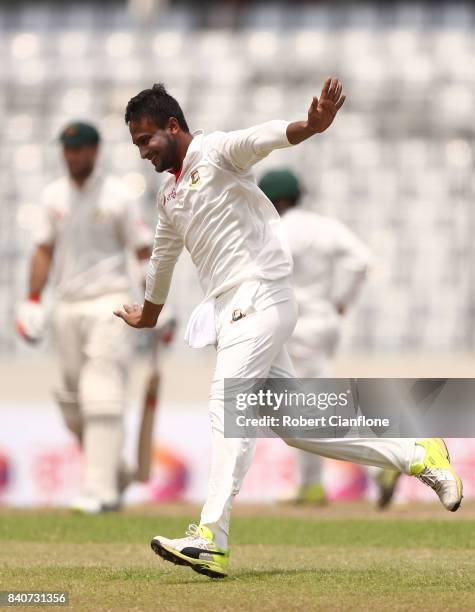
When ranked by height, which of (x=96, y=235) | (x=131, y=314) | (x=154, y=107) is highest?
(x=154, y=107)

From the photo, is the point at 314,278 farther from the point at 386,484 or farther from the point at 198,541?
the point at 198,541

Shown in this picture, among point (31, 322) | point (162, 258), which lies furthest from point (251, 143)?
point (31, 322)

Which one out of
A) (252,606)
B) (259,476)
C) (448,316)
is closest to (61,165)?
(448,316)

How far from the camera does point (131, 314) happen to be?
5980mm

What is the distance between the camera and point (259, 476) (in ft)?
39.2

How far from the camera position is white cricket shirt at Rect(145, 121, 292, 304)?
5.43 meters

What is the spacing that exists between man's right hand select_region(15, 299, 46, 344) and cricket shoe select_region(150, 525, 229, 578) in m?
4.61

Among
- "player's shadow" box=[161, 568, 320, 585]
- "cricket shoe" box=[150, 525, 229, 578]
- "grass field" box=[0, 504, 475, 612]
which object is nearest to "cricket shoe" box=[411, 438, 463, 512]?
"grass field" box=[0, 504, 475, 612]

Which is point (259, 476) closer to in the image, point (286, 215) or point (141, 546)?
point (286, 215)

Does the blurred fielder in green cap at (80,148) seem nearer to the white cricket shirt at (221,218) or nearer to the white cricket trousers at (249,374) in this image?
the white cricket shirt at (221,218)

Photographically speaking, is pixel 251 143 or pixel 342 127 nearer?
pixel 251 143

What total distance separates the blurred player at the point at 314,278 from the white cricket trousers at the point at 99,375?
1354mm

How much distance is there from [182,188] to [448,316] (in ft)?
34.3

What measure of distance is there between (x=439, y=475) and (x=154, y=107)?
71.2 inches
